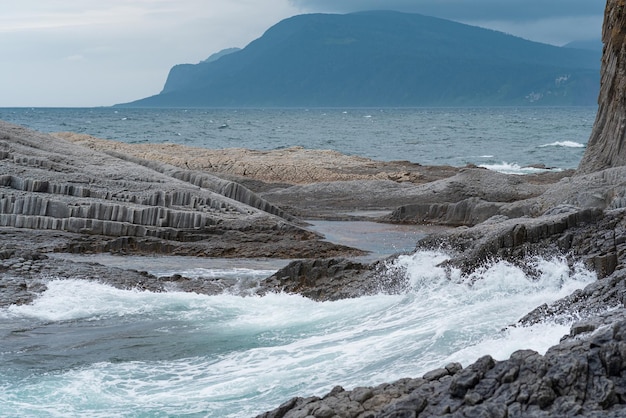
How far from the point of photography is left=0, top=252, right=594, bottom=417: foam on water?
10.6m

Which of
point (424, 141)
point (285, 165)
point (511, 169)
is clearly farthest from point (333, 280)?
point (424, 141)

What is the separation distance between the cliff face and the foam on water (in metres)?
9.89

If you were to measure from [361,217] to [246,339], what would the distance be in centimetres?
1566

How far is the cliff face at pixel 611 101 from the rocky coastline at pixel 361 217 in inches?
1.7

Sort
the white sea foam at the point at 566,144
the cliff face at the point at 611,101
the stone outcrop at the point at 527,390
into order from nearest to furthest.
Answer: the stone outcrop at the point at 527,390 < the cliff face at the point at 611,101 < the white sea foam at the point at 566,144

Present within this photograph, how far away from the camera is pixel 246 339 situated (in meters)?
13.4

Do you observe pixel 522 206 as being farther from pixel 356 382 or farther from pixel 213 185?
pixel 356 382

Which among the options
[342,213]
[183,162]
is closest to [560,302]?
[342,213]

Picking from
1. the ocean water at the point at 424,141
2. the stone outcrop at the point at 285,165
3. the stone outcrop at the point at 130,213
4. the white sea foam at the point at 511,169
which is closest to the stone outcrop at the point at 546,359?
the stone outcrop at the point at 130,213

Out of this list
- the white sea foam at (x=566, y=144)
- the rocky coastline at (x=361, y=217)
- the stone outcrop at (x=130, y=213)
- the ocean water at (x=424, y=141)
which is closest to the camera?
the rocky coastline at (x=361, y=217)

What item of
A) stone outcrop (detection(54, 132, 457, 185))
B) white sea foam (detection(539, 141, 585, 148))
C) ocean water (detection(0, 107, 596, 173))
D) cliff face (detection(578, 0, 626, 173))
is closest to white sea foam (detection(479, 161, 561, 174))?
ocean water (detection(0, 107, 596, 173))

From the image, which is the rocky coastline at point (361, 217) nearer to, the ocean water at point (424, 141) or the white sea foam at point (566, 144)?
the ocean water at point (424, 141)

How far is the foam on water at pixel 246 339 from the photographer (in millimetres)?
10617

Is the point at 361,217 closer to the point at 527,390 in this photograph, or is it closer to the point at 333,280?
the point at 333,280
